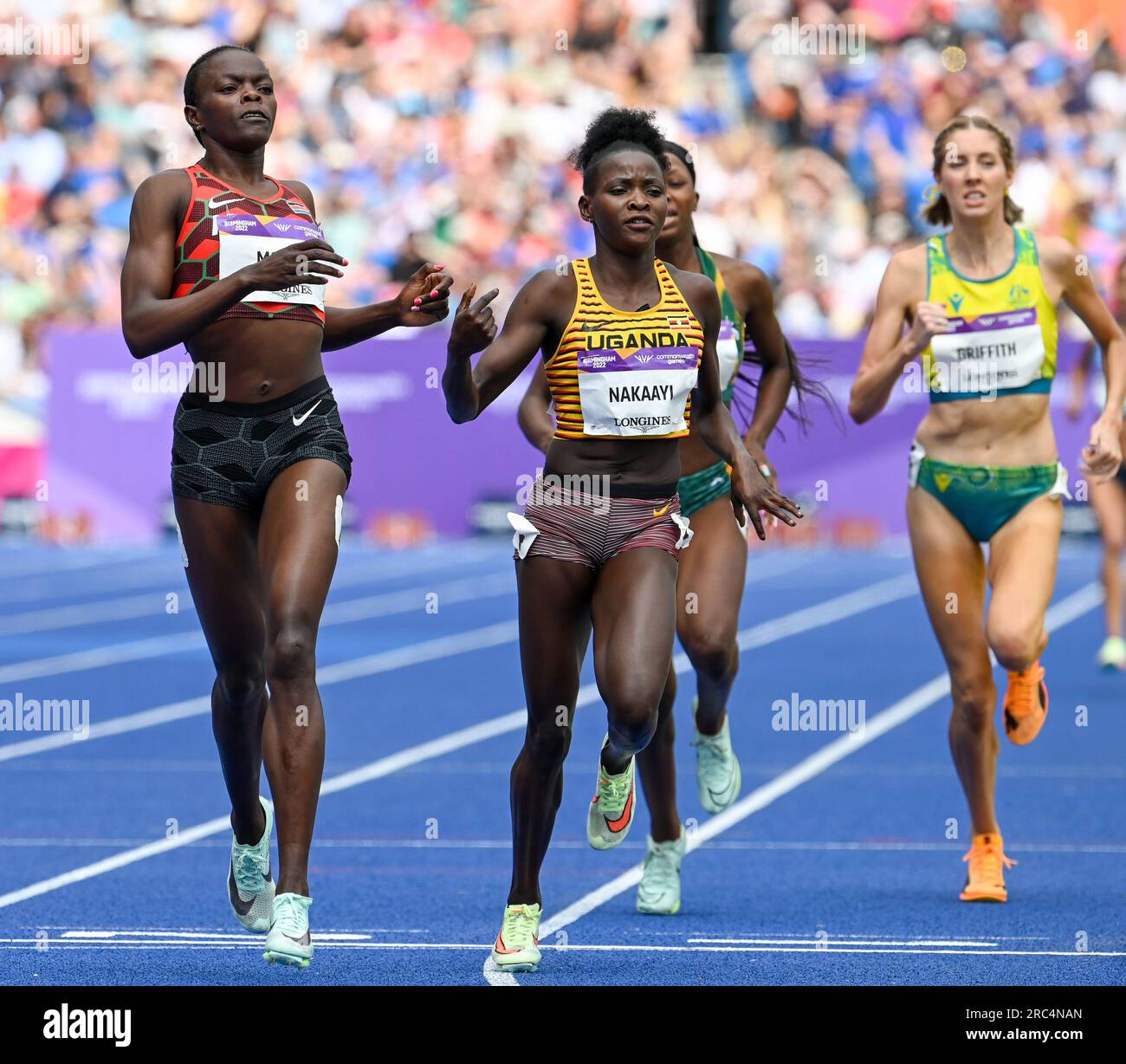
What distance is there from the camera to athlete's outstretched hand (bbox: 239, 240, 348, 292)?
583cm

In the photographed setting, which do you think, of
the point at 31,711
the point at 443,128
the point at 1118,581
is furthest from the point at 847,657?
the point at 443,128

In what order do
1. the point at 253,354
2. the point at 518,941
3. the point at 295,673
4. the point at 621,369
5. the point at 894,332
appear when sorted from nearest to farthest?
the point at 295,673 < the point at 518,941 < the point at 621,369 < the point at 253,354 < the point at 894,332

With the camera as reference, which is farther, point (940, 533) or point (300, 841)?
point (940, 533)

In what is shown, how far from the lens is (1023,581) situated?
7.62m

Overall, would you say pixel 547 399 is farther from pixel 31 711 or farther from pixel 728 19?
pixel 728 19

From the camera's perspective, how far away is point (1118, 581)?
14.0m

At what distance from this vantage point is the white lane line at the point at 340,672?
11633 millimetres

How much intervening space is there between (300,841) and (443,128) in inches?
848

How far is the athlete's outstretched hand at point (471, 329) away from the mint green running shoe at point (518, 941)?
152cm

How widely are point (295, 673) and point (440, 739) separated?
5781 mm

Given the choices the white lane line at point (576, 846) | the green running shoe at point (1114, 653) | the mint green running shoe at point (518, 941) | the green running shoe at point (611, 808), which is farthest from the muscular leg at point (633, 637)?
the green running shoe at point (1114, 653)

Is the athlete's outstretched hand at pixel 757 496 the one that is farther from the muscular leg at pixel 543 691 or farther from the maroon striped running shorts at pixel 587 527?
the muscular leg at pixel 543 691

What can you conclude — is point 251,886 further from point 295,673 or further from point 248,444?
point 248,444

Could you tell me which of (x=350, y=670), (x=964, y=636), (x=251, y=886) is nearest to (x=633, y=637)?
(x=251, y=886)
